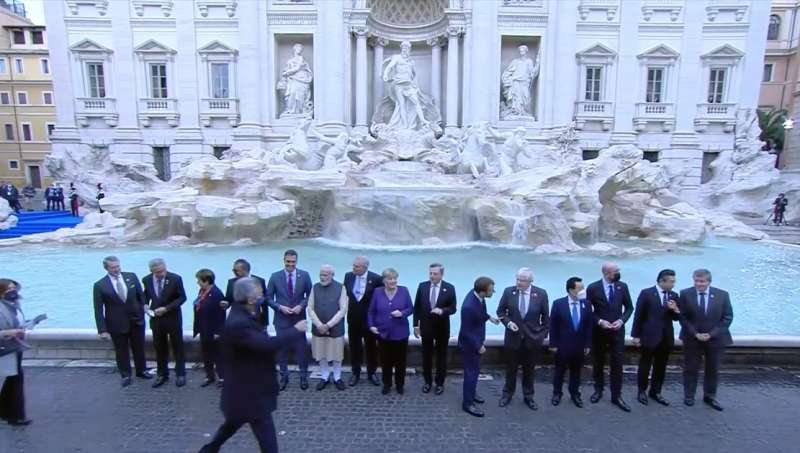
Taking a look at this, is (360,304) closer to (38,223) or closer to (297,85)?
(38,223)

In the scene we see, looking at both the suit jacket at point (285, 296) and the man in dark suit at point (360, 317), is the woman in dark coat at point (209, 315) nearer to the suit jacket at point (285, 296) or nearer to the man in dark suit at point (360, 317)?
the suit jacket at point (285, 296)

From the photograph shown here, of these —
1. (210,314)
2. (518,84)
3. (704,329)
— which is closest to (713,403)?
(704,329)

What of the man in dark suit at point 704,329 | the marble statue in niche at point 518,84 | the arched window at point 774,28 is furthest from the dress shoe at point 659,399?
the arched window at point 774,28

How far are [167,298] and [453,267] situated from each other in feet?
18.3

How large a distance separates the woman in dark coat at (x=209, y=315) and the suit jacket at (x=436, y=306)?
168cm

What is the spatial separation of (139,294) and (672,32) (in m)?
21.4

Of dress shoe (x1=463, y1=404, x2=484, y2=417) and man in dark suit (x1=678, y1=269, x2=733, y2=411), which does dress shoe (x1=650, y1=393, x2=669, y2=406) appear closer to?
man in dark suit (x1=678, y1=269, x2=733, y2=411)

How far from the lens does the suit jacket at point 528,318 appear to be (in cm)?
363

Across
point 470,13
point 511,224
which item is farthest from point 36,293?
point 470,13

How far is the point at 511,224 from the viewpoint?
35.6 ft

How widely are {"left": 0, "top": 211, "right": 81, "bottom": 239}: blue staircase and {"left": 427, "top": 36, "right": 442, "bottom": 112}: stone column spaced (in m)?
13.6

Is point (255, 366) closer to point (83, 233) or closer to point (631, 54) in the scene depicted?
point (83, 233)

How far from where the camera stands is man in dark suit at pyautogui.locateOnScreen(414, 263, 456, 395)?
383 cm

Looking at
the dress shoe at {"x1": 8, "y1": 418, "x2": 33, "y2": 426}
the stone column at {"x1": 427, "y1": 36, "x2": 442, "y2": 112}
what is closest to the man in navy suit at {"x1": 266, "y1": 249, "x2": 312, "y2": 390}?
the dress shoe at {"x1": 8, "y1": 418, "x2": 33, "y2": 426}
